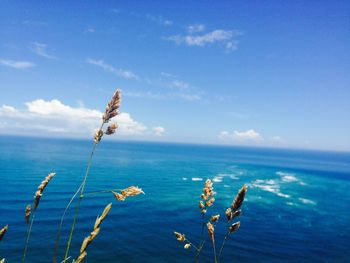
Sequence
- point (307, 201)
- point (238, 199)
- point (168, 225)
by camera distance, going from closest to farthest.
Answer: point (238, 199)
point (168, 225)
point (307, 201)

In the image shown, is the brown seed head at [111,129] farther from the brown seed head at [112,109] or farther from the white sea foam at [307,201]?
the white sea foam at [307,201]

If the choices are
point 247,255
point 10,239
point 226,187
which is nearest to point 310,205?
point 226,187

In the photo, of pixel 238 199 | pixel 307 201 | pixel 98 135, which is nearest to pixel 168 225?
pixel 307 201

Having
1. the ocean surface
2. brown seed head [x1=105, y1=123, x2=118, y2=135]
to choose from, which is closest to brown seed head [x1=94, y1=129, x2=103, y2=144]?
brown seed head [x1=105, y1=123, x2=118, y2=135]

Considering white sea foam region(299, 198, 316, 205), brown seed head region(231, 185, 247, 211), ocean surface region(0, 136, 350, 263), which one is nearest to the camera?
brown seed head region(231, 185, 247, 211)

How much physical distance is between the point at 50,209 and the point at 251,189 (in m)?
41.3

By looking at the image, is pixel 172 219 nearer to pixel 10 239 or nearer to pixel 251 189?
pixel 10 239

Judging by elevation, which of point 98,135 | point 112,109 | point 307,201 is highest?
point 112,109

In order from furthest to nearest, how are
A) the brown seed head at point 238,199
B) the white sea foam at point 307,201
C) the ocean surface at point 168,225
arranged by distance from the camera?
1. the white sea foam at point 307,201
2. the ocean surface at point 168,225
3. the brown seed head at point 238,199

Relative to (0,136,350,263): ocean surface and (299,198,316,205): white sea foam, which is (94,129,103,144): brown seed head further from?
(299,198,316,205): white sea foam

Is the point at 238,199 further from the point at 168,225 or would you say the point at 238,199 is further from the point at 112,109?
the point at 168,225

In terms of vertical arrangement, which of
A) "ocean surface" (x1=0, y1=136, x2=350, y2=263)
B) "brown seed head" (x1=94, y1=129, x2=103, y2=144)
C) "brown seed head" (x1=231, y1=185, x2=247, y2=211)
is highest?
"brown seed head" (x1=94, y1=129, x2=103, y2=144)

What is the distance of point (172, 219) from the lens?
3656 cm

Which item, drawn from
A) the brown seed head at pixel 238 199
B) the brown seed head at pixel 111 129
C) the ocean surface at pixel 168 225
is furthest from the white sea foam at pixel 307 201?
the brown seed head at pixel 111 129
